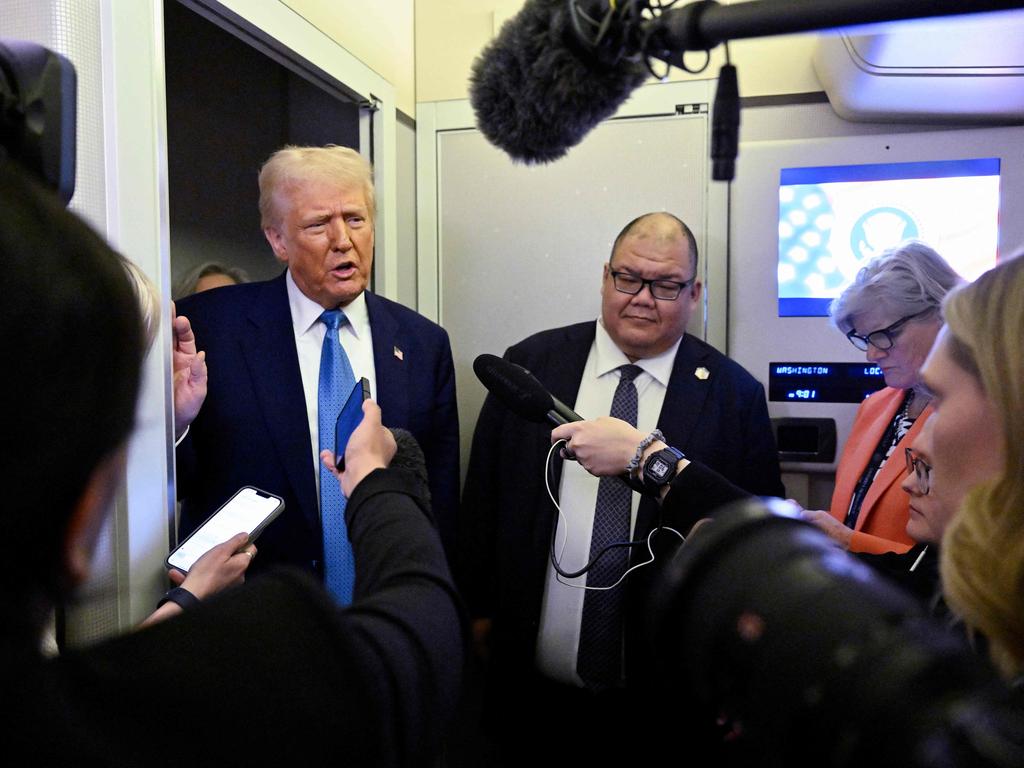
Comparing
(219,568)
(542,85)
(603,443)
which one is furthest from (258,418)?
(542,85)

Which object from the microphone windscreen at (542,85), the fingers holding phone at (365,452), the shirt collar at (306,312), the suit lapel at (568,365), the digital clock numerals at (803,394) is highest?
the microphone windscreen at (542,85)

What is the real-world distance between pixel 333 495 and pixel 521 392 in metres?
0.50

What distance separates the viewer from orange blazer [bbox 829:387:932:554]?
65.5 inches

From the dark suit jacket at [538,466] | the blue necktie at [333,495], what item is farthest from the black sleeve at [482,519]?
the blue necktie at [333,495]

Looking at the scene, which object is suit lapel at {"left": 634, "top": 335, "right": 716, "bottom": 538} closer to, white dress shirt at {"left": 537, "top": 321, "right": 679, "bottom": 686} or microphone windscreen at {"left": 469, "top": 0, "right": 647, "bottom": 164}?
white dress shirt at {"left": 537, "top": 321, "right": 679, "bottom": 686}

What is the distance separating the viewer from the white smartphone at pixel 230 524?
1.41 meters

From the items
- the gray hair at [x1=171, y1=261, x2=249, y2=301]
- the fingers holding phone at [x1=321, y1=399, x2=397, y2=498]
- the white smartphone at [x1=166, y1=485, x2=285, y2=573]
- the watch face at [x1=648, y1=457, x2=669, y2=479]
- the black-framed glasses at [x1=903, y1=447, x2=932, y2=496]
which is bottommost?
the white smartphone at [x1=166, y1=485, x2=285, y2=573]

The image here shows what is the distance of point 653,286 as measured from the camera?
2.02 metres

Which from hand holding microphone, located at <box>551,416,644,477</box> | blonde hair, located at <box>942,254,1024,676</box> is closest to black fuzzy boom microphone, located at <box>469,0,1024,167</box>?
blonde hair, located at <box>942,254,1024,676</box>

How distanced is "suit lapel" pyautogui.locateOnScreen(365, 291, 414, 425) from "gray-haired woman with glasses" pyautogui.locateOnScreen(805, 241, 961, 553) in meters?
0.96

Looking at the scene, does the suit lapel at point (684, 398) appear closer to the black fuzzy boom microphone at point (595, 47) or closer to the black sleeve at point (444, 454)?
the black sleeve at point (444, 454)

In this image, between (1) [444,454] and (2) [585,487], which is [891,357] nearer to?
(2) [585,487]

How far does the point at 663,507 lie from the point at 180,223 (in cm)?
196

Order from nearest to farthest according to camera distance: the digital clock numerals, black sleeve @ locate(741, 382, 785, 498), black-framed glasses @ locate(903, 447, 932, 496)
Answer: black-framed glasses @ locate(903, 447, 932, 496)
black sleeve @ locate(741, 382, 785, 498)
the digital clock numerals
